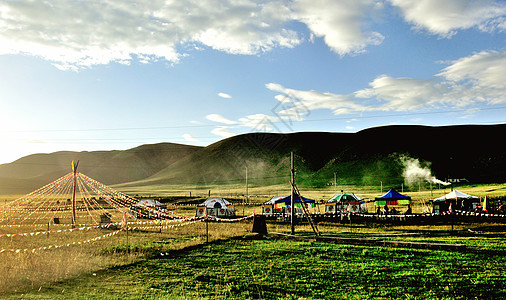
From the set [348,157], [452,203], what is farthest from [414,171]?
[452,203]

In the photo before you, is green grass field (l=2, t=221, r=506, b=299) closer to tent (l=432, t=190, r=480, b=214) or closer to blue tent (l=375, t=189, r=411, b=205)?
blue tent (l=375, t=189, r=411, b=205)

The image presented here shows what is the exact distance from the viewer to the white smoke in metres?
108

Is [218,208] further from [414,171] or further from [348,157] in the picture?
[348,157]

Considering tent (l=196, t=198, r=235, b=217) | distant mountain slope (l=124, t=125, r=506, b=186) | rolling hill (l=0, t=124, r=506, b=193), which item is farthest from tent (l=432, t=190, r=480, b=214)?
distant mountain slope (l=124, t=125, r=506, b=186)

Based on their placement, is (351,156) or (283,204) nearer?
(283,204)

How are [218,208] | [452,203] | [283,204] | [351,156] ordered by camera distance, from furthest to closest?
[351,156] → [218,208] → [452,203] → [283,204]

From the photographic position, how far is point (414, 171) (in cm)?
11744

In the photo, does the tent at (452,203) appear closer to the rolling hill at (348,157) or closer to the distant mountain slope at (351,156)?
the rolling hill at (348,157)

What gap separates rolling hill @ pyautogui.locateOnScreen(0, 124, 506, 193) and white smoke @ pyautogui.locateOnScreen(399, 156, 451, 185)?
159cm

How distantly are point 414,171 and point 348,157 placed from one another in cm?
2866

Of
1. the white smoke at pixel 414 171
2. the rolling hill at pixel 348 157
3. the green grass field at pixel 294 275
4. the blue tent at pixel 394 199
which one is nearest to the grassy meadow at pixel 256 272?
the green grass field at pixel 294 275

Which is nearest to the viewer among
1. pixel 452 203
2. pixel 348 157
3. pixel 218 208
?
pixel 452 203

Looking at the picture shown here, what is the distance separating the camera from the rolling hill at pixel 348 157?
11438 centimetres

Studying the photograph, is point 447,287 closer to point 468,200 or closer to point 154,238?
point 154,238
